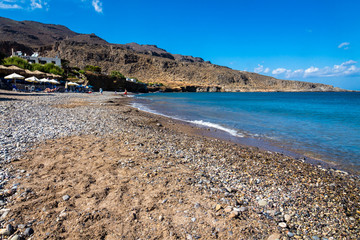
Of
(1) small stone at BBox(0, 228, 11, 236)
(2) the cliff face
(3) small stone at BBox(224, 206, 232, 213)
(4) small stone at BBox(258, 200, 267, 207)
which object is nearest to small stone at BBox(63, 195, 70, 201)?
(1) small stone at BBox(0, 228, 11, 236)

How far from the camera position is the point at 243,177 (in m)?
5.34

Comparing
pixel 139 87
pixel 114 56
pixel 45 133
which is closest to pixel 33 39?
pixel 114 56

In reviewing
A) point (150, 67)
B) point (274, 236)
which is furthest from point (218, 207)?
point (150, 67)

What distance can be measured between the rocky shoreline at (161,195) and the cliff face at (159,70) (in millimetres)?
110217

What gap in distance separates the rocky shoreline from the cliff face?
110 m

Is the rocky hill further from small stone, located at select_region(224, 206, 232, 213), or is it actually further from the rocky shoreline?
small stone, located at select_region(224, 206, 232, 213)

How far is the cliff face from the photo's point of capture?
12169 centimetres

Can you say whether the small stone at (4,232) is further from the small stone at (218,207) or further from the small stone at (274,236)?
the small stone at (274,236)

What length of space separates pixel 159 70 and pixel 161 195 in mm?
141242

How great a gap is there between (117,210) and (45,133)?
21.0 ft

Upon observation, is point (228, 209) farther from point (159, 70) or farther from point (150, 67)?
point (150, 67)

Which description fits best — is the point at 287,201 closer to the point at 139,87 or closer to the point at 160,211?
the point at 160,211

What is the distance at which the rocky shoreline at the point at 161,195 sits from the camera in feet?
10.6

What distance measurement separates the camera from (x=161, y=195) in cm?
416
